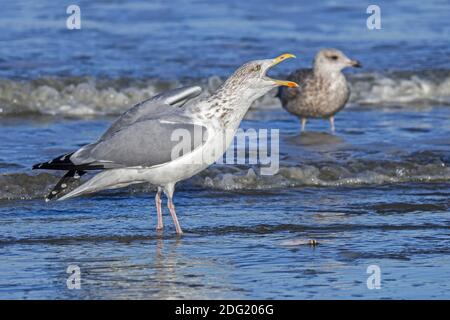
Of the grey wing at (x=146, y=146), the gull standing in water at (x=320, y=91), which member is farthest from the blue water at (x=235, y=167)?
the grey wing at (x=146, y=146)

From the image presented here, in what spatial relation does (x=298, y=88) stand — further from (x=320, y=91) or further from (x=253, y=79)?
(x=253, y=79)

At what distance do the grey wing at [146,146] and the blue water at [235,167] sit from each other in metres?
0.50

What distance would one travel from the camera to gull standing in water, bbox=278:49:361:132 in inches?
454

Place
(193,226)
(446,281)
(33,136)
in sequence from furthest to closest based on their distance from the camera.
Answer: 1. (33,136)
2. (193,226)
3. (446,281)

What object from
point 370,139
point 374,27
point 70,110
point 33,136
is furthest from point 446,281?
point 374,27

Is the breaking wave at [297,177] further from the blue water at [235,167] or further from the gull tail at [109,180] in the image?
the gull tail at [109,180]

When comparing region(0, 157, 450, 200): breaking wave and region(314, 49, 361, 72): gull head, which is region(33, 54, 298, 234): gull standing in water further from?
region(314, 49, 361, 72): gull head

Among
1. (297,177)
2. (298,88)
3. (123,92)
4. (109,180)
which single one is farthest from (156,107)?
(123,92)

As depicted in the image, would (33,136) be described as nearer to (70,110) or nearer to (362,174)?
(70,110)

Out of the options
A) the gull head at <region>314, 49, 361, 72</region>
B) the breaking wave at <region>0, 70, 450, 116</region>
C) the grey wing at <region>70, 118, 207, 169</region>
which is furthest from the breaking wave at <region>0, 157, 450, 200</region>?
the breaking wave at <region>0, 70, 450, 116</region>

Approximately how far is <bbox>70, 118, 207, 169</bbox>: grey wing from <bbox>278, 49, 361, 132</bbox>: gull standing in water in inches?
178

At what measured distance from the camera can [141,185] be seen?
8805mm

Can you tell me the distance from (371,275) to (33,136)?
5.12 meters

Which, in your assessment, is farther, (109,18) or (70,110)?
(109,18)
